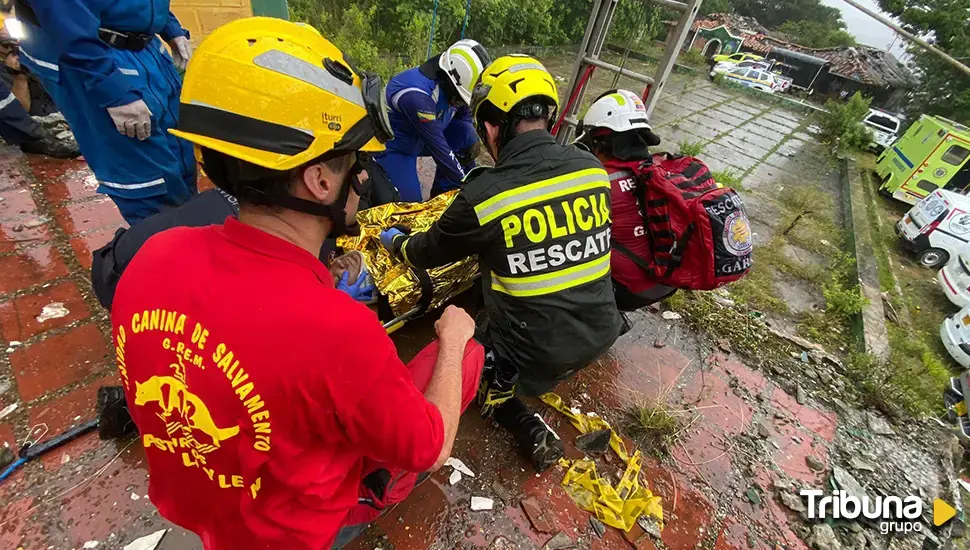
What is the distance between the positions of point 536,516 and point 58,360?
2.65m

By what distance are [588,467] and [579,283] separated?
3.49 feet

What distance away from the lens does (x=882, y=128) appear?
51.6 feet

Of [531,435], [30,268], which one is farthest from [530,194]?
[30,268]

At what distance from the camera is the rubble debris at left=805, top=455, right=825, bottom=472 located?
9.11ft

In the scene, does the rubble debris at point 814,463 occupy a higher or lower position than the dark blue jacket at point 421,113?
lower

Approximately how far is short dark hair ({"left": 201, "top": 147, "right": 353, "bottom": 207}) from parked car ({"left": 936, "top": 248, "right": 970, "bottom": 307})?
11167 mm

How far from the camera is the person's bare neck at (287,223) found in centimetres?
108

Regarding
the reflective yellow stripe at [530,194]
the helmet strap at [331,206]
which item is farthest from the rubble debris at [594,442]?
the helmet strap at [331,206]

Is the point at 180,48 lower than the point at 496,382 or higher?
higher

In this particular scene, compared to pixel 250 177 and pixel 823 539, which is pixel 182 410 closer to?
pixel 250 177

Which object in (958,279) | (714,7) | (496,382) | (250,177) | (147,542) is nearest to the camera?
(250,177)

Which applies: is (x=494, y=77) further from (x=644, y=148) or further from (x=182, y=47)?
(x=182, y=47)

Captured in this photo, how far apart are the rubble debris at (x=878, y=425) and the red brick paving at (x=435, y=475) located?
13.4 inches

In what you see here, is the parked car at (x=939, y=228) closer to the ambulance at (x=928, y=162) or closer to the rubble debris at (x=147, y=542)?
the ambulance at (x=928, y=162)
